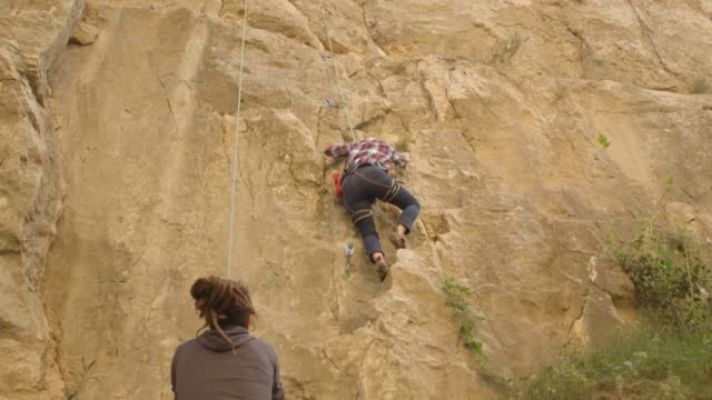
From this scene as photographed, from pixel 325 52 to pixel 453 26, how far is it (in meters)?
2.28

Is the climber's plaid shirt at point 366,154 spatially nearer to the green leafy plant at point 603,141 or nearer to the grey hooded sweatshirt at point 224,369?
the green leafy plant at point 603,141

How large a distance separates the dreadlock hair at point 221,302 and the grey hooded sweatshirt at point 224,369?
5 centimetres

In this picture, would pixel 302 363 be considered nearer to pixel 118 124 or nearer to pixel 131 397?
pixel 131 397

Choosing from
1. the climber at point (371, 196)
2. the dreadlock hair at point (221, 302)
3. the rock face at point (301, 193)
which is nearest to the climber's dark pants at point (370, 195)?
the climber at point (371, 196)

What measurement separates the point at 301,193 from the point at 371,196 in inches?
25.9

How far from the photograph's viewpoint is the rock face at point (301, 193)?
628 cm

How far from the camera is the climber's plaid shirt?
7547mm

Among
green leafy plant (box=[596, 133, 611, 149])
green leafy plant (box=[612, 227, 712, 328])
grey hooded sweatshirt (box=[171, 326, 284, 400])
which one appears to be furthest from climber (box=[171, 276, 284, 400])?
green leafy plant (box=[596, 133, 611, 149])

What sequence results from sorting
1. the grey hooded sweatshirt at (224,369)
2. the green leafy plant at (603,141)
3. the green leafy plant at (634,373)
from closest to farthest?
the grey hooded sweatshirt at (224,369), the green leafy plant at (634,373), the green leafy plant at (603,141)

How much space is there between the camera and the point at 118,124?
758 centimetres

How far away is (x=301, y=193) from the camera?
24.8 ft

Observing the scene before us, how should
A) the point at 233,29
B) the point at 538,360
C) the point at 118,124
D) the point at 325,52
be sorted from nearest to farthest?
the point at 538,360
the point at 118,124
the point at 233,29
the point at 325,52

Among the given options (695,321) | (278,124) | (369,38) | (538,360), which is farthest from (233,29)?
(695,321)

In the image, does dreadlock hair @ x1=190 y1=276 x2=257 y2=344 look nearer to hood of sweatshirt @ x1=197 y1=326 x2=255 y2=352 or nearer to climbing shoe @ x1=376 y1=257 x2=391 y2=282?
hood of sweatshirt @ x1=197 y1=326 x2=255 y2=352
